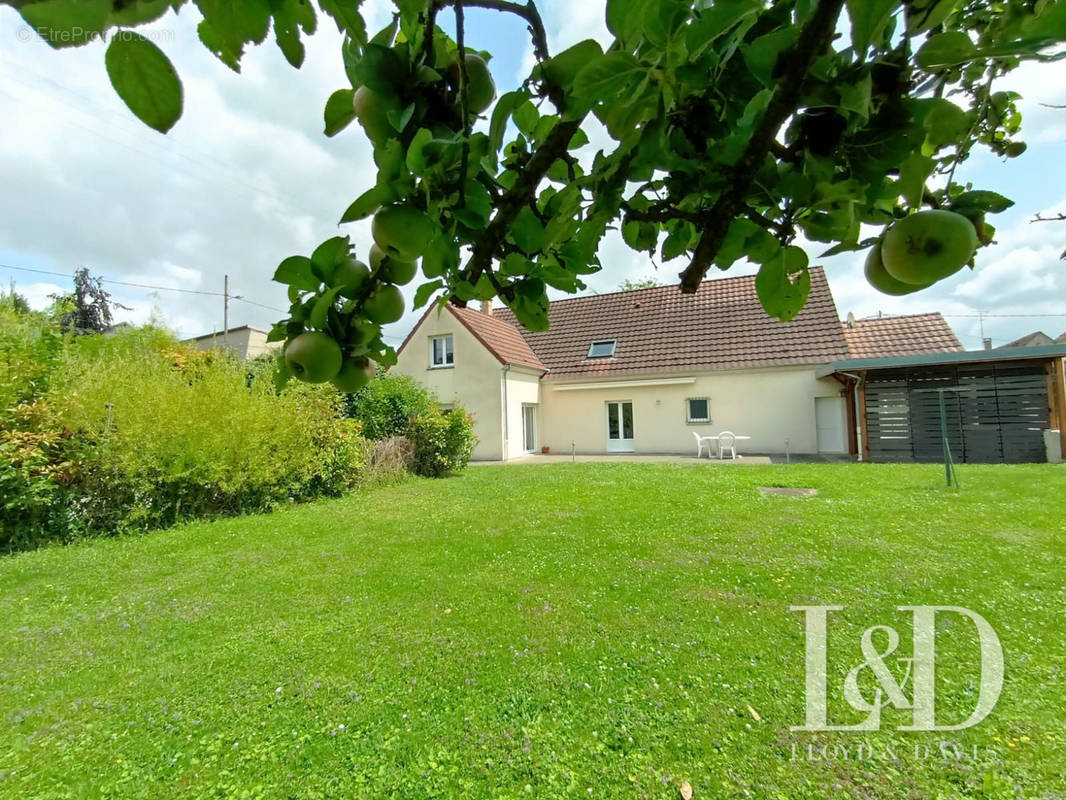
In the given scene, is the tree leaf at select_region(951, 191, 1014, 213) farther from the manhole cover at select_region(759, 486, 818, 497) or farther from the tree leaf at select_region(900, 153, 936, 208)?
the manhole cover at select_region(759, 486, 818, 497)

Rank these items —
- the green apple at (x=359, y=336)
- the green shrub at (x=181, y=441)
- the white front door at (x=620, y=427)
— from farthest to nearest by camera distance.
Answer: the white front door at (x=620, y=427)
the green shrub at (x=181, y=441)
the green apple at (x=359, y=336)

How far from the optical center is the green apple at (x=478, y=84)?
0.79 m

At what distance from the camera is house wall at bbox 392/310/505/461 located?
17.4 meters

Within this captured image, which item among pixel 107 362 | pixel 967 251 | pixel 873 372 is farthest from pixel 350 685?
pixel 873 372

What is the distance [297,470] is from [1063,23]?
35.0 feet

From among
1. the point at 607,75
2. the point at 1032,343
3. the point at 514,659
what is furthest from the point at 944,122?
the point at 1032,343

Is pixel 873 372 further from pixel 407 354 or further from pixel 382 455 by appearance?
pixel 407 354

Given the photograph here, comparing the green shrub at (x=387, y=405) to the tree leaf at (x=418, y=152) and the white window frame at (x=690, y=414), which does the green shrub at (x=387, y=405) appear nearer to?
the white window frame at (x=690, y=414)

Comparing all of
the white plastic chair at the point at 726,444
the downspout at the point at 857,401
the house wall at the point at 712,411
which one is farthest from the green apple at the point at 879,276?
the house wall at the point at 712,411

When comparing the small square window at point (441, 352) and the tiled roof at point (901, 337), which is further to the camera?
the small square window at point (441, 352)

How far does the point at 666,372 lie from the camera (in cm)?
1805

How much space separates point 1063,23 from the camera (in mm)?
466

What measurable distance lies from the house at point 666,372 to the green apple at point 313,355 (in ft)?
54.2

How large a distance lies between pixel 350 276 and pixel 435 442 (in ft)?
42.1
